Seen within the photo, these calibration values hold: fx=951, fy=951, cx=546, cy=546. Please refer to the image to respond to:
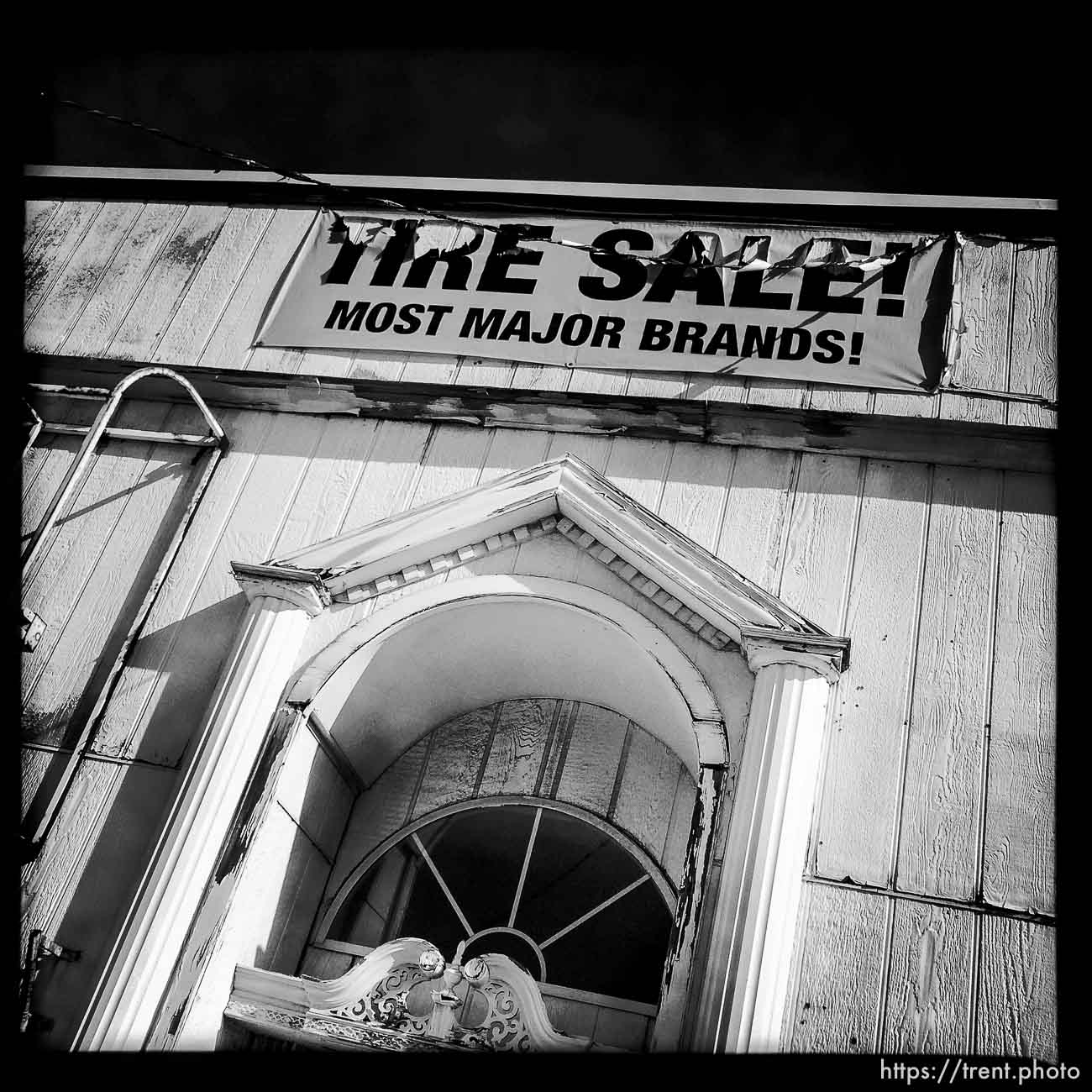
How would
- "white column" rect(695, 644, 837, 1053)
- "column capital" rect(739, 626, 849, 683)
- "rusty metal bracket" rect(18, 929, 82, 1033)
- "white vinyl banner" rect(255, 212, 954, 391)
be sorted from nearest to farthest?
"white column" rect(695, 644, 837, 1053)
"rusty metal bracket" rect(18, 929, 82, 1033)
"column capital" rect(739, 626, 849, 683)
"white vinyl banner" rect(255, 212, 954, 391)

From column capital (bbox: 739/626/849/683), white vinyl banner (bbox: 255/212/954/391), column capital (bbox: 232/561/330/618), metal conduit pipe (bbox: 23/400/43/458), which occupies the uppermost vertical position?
white vinyl banner (bbox: 255/212/954/391)

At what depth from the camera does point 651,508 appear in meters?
3.96

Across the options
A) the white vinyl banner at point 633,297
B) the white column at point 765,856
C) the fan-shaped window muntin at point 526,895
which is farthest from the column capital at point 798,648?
the white vinyl banner at point 633,297

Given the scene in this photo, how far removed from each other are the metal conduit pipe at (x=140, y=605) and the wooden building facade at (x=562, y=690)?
0.02 m

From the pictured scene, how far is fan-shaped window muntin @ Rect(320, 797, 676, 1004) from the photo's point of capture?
11.4ft

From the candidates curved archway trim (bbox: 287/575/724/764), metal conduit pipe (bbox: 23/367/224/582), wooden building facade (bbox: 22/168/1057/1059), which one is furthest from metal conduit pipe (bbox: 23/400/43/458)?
curved archway trim (bbox: 287/575/724/764)

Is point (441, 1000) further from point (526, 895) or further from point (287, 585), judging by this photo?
point (287, 585)

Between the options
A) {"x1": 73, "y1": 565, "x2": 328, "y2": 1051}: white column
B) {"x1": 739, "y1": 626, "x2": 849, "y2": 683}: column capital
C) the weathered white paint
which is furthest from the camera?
the weathered white paint

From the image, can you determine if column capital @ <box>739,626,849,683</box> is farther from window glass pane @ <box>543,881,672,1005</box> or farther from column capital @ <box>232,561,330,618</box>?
column capital @ <box>232,561,330,618</box>

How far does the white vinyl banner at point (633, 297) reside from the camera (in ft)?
14.3

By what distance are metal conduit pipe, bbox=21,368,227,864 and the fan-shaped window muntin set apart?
109cm

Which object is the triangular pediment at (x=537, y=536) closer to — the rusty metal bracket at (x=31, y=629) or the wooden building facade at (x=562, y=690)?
the wooden building facade at (x=562, y=690)

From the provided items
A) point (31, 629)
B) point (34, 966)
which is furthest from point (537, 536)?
point (34, 966)

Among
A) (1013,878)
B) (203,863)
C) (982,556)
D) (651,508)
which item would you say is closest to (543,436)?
(651,508)
